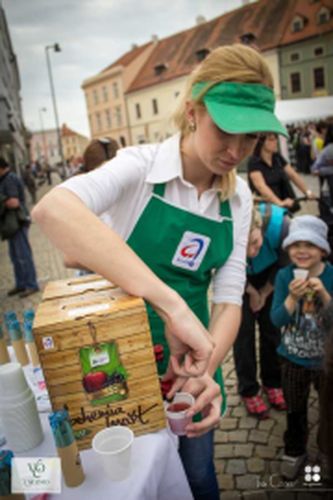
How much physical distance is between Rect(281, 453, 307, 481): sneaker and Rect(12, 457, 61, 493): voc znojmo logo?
1752mm

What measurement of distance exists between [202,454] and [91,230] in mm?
1021

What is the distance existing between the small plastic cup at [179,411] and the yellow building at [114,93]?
47426 millimetres

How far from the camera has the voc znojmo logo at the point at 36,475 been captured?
895 millimetres

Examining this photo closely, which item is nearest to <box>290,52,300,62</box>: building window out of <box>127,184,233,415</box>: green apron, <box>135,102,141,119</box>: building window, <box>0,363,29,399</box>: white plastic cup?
<box>135,102,141,119</box>: building window

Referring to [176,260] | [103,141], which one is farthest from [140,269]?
[103,141]

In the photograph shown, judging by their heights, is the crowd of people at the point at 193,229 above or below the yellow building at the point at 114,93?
below

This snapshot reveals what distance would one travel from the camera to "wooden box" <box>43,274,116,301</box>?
1214 millimetres

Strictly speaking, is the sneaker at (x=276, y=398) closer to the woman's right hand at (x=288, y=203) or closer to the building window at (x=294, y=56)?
the woman's right hand at (x=288, y=203)

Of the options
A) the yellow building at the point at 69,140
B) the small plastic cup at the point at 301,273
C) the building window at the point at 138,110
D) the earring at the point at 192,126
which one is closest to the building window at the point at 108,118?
the building window at the point at 138,110

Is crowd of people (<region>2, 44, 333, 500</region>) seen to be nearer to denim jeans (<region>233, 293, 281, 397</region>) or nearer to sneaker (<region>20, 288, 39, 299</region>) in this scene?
denim jeans (<region>233, 293, 281, 397</region>)

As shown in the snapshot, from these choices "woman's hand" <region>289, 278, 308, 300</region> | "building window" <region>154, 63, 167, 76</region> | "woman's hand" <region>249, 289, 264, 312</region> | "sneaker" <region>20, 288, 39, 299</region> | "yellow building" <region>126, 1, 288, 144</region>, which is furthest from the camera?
"building window" <region>154, 63, 167, 76</region>

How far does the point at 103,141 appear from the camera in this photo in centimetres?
388

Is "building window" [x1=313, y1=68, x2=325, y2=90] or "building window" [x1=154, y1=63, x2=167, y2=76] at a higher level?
"building window" [x1=154, y1=63, x2=167, y2=76]

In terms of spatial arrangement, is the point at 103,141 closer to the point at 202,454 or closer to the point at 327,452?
the point at 202,454
